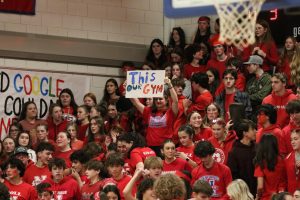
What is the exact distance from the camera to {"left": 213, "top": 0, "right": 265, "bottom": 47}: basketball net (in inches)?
296

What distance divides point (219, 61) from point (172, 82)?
4.92 feet

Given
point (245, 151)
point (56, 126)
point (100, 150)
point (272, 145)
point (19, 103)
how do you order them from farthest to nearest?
point (19, 103), point (56, 126), point (100, 150), point (245, 151), point (272, 145)

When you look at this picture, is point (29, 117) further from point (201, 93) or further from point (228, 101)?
point (228, 101)

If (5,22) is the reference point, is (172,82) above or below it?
below

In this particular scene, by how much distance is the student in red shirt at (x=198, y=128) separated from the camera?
13.4 meters

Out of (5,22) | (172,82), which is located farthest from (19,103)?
(172,82)

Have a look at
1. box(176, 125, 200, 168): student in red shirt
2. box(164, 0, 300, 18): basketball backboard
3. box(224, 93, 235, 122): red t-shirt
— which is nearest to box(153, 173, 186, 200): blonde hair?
box(164, 0, 300, 18): basketball backboard

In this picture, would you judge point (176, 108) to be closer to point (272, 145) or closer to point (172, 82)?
point (172, 82)

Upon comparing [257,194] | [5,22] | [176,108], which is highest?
[5,22]

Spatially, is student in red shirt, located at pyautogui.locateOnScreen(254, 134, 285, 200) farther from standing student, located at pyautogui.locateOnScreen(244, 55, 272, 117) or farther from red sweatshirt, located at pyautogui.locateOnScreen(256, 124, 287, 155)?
standing student, located at pyautogui.locateOnScreen(244, 55, 272, 117)

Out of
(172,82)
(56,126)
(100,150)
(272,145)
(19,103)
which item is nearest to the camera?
(272,145)

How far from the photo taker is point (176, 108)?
14211mm

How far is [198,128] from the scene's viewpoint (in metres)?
13.5

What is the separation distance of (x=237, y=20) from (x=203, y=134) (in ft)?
19.9
